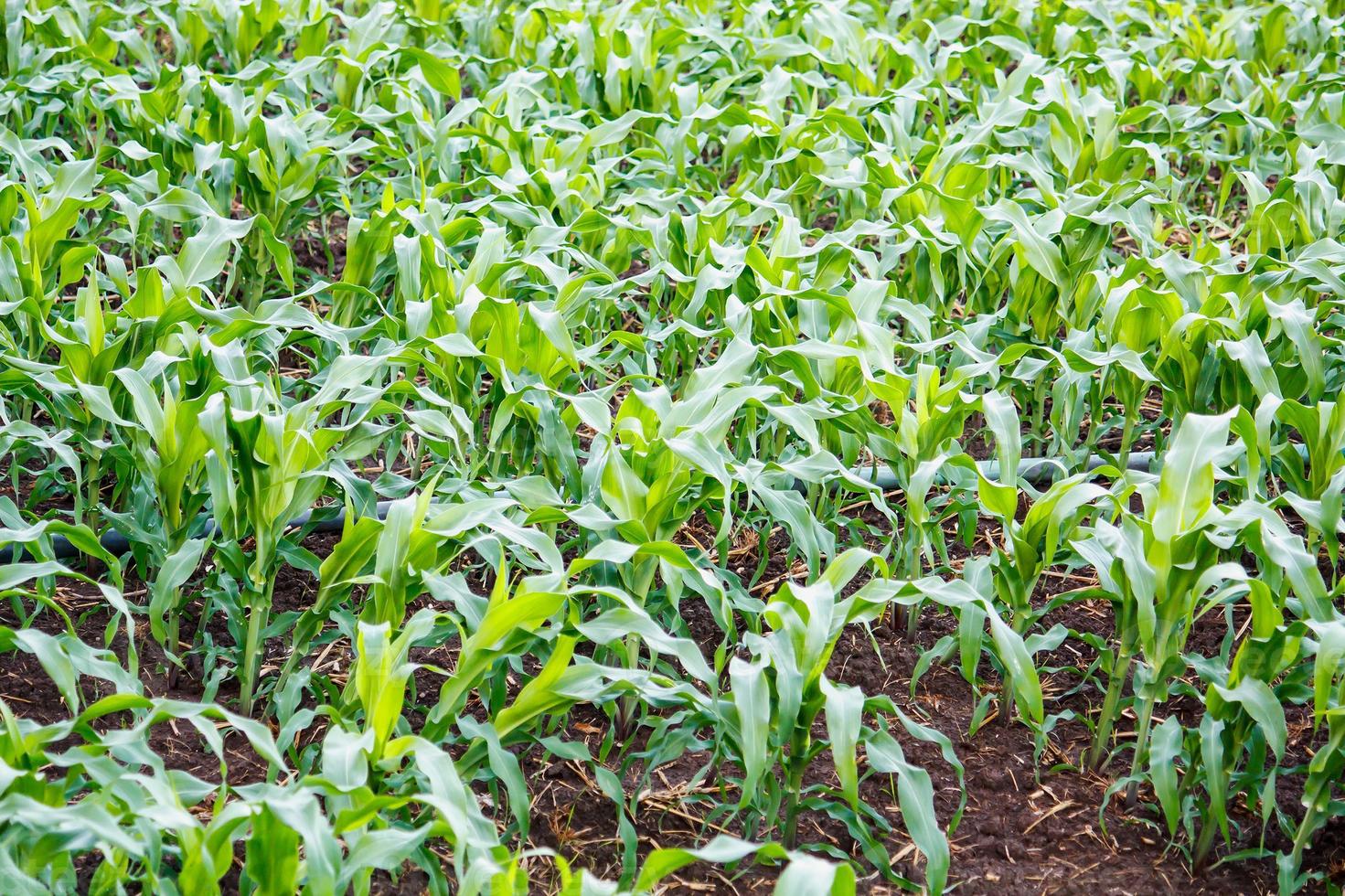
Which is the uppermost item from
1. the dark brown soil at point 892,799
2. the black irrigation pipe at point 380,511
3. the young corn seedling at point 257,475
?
the young corn seedling at point 257,475

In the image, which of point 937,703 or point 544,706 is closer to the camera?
point 544,706

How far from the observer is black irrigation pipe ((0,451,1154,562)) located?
9.24 feet

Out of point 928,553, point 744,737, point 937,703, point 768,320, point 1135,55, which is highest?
point 1135,55

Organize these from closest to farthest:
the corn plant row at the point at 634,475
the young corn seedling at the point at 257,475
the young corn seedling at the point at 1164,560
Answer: the corn plant row at the point at 634,475 < the young corn seedling at the point at 1164,560 < the young corn seedling at the point at 257,475

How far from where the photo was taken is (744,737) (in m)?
2.01

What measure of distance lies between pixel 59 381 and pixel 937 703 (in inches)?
75.2

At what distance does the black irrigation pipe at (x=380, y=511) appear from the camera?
2.82m

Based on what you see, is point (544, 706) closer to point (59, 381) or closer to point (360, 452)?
point (360, 452)

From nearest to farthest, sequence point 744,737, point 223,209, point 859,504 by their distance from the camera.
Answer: point 744,737, point 859,504, point 223,209

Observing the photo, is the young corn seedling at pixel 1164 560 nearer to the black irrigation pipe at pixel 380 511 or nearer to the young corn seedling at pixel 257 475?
the black irrigation pipe at pixel 380 511

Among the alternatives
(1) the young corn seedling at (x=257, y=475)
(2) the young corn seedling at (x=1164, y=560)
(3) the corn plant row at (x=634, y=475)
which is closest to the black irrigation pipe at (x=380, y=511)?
(3) the corn plant row at (x=634, y=475)

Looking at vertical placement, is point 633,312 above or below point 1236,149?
below

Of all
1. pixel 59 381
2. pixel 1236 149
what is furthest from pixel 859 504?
pixel 1236 149

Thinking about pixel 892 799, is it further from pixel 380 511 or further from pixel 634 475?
pixel 380 511
